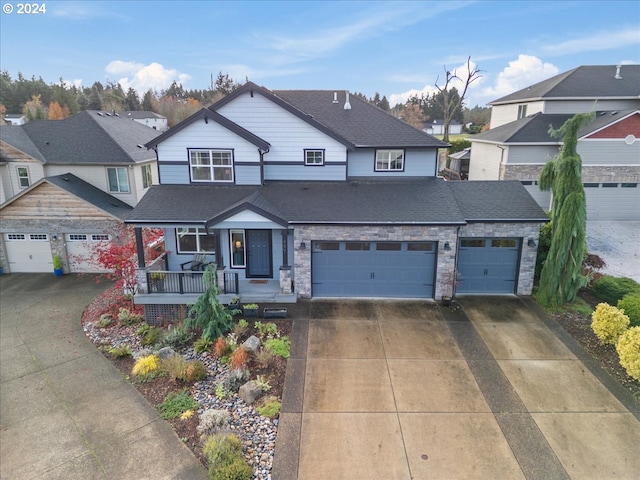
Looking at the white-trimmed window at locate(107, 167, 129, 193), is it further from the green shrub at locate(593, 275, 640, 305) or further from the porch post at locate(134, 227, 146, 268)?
the green shrub at locate(593, 275, 640, 305)

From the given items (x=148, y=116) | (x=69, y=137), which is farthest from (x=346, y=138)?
(x=148, y=116)

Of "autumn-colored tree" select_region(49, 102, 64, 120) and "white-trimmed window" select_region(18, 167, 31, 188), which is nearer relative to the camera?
"white-trimmed window" select_region(18, 167, 31, 188)

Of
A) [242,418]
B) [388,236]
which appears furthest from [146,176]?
[242,418]

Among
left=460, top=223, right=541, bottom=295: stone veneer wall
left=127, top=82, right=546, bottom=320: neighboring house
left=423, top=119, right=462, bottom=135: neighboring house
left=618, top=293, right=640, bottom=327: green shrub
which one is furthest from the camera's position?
left=423, top=119, right=462, bottom=135: neighboring house

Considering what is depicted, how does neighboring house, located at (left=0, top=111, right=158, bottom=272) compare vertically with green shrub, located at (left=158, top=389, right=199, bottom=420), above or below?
above

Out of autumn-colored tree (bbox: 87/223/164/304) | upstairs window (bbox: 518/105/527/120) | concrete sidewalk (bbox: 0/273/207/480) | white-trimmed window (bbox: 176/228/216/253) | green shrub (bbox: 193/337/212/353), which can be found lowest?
concrete sidewalk (bbox: 0/273/207/480)

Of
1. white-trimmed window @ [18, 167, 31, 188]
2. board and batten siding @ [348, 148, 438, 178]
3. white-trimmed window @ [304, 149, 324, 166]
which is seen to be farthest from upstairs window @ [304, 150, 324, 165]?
white-trimmed window @ [18, 167, 31, 188]

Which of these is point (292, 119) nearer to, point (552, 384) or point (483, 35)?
point (552, 384)
